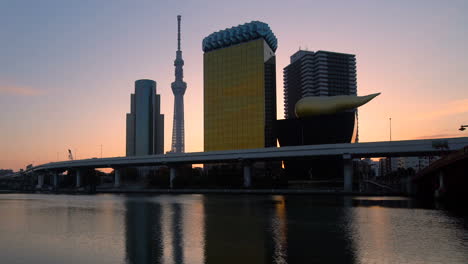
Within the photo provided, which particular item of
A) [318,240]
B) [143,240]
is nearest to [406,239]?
[318,240]

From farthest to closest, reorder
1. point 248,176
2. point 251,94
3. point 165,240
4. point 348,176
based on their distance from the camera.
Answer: point 251,94
point 248,176
point 348,176
point 165,240

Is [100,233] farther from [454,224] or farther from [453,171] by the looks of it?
[453,171]

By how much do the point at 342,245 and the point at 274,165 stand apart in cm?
14207

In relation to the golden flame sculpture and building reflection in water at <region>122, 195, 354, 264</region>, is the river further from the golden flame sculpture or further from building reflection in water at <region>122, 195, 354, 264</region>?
the golden flame sculpture

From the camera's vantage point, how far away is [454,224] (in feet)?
114

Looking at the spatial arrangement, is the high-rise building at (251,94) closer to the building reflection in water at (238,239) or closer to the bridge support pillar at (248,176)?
the bridge support pillar at (248,176)

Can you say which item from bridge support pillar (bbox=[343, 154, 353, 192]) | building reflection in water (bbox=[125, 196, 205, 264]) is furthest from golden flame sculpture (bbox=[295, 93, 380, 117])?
building reflection in water (bbox=[125, 196, 205, 264])

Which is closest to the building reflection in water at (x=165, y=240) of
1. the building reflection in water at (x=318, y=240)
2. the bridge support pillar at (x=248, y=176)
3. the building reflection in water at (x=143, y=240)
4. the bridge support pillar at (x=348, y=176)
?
the building reflection in water at (x=143, y=240)

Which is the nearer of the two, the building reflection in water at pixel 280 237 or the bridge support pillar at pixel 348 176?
the building reflection in water at pixel 280 237

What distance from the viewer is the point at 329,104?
411 ft

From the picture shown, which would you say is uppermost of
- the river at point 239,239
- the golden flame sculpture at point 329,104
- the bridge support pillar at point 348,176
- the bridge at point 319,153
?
the golden flame sculpture at point 329,104

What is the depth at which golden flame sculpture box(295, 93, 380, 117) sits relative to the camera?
399 feet

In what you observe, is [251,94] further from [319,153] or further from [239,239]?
[239,239]

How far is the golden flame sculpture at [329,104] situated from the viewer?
4791 inches
